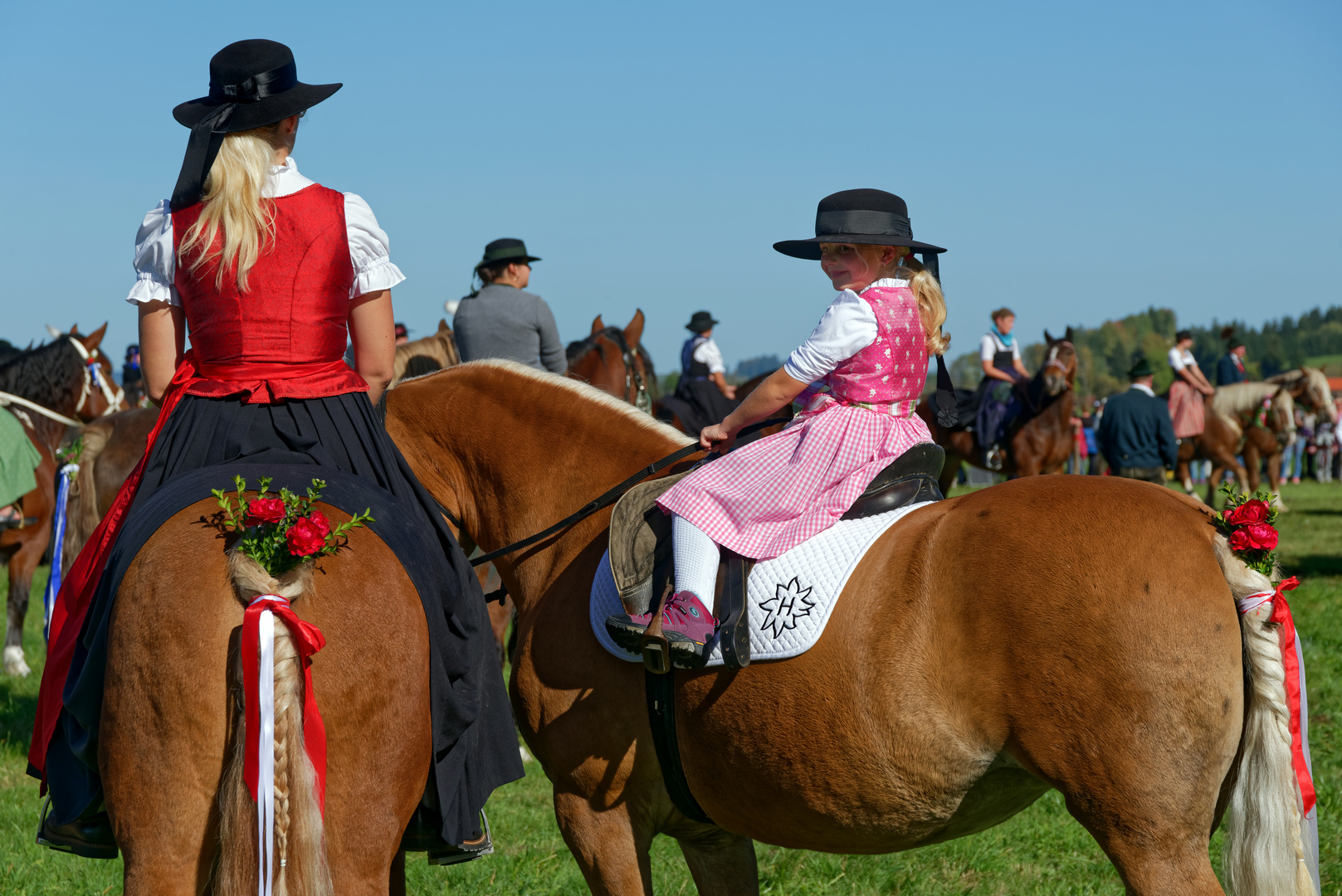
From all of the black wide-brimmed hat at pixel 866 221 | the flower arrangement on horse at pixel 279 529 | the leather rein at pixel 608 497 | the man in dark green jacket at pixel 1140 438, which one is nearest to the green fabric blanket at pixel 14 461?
the leather rein at pixel 608 497

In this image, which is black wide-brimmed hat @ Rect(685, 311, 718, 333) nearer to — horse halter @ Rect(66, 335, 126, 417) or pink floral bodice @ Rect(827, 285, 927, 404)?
horse halter @ Rect(66, 335, 126, 417)

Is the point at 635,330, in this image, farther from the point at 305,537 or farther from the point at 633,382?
the point at 305,537

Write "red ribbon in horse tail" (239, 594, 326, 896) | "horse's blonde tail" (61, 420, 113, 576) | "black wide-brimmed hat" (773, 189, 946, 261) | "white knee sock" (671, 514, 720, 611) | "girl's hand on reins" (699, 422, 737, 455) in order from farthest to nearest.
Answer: "horse's blonde tail" (61, 420, 113, 576) → "girl's hand on reins" (699, 422, 737, 455) → "black wide-brimmed hat" (773, 189, 946, 261) → "white knee sock" (671, 514, 720, 611) → "red ribbon in horse tail" (239, 594, 326, 896)

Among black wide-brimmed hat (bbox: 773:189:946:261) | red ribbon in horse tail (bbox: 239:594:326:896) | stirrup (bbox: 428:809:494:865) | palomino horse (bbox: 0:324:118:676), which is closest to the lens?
red ribbon in horse tail (bbox: 239:594:326:896)

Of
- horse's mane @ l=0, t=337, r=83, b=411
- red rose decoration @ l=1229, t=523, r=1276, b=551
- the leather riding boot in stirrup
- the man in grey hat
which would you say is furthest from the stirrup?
horse's mane @ l=0, t=337, r=83, b=411

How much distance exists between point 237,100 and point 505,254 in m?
4.34

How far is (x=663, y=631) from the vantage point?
2.79 m

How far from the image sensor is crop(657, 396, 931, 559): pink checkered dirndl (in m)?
2.89

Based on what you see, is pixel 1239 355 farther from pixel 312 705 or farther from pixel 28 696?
pixel 312 705

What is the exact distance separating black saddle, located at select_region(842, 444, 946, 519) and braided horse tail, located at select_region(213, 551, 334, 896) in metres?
1.50

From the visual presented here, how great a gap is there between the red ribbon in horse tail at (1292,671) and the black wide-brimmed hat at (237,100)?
243 centimetres

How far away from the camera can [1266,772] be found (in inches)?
95.0

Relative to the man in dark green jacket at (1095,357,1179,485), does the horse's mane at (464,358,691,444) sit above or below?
above

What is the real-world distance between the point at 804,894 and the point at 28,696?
603 centimetres
